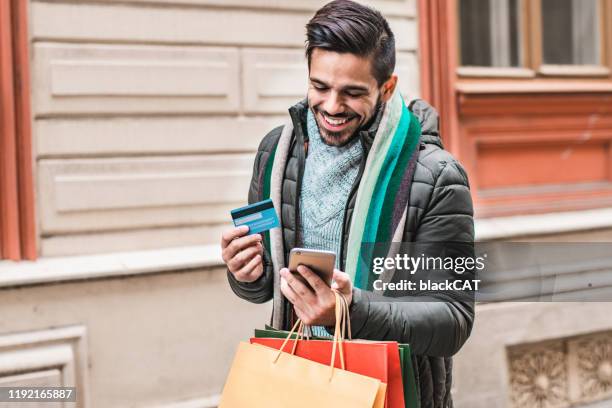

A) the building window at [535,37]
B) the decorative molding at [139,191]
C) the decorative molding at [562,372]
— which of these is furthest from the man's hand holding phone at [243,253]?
the building window at [535,37]

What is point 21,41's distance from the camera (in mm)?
3992

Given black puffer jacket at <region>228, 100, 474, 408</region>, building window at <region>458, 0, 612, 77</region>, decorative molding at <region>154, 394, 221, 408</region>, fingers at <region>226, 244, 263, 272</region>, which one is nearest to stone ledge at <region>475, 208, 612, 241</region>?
building window at <region>458, 0, 612, 77</region>

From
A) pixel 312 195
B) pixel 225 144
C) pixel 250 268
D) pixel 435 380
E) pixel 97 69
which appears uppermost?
pixel 97 69

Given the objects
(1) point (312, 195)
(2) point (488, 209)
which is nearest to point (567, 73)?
(2) point (488, 209)

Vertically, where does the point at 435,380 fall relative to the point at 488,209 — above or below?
below

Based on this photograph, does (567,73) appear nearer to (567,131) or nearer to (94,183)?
(567,131)

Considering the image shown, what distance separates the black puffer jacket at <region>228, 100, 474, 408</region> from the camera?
6.46 feet

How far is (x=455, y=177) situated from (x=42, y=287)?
2.52 meters

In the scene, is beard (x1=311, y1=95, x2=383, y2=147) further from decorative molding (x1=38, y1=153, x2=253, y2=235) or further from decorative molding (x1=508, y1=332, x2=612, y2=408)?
decorative molding (x1=508, y1=332, x2=612, y2=408)

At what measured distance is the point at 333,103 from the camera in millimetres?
2061

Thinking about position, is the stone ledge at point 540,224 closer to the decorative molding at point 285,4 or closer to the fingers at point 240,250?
the decorative molding at point 285,4

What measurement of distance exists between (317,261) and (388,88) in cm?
62

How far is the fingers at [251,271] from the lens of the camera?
6.97 feet

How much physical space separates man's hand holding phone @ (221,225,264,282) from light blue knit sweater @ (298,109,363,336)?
162mm
